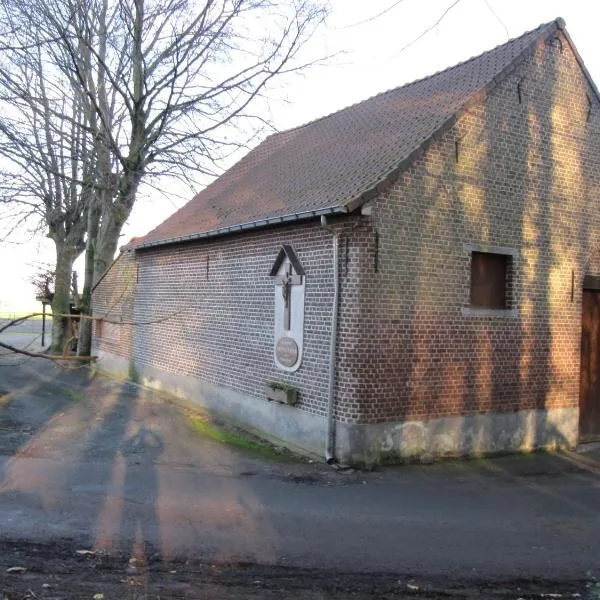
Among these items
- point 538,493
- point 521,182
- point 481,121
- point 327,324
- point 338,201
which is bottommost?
point 538,493

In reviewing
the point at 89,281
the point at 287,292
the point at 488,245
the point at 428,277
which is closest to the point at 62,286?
the point at 89,281

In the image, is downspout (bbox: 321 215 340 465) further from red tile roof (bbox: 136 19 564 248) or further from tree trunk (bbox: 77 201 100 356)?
tree trunk (bbox: 77 201 100 356)

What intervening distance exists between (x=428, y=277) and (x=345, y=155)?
3.19 meters

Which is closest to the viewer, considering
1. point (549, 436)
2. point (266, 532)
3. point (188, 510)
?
point (266, 532)

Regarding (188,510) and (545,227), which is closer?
(188,510)

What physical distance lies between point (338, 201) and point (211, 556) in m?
5.31

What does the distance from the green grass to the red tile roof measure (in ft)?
12.0

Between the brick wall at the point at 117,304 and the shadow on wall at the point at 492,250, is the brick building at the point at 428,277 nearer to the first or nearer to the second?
the shadow on wall at the point at 492,250

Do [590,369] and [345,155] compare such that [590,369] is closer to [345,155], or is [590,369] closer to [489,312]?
[489,312]

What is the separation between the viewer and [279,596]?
4984 millimetres

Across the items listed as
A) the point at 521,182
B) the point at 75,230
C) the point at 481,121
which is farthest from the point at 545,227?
the point at 75,230

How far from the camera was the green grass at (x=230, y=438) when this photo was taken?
10148 mm

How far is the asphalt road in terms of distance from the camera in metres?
5.89

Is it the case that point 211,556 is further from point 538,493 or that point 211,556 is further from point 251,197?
point 251,197
